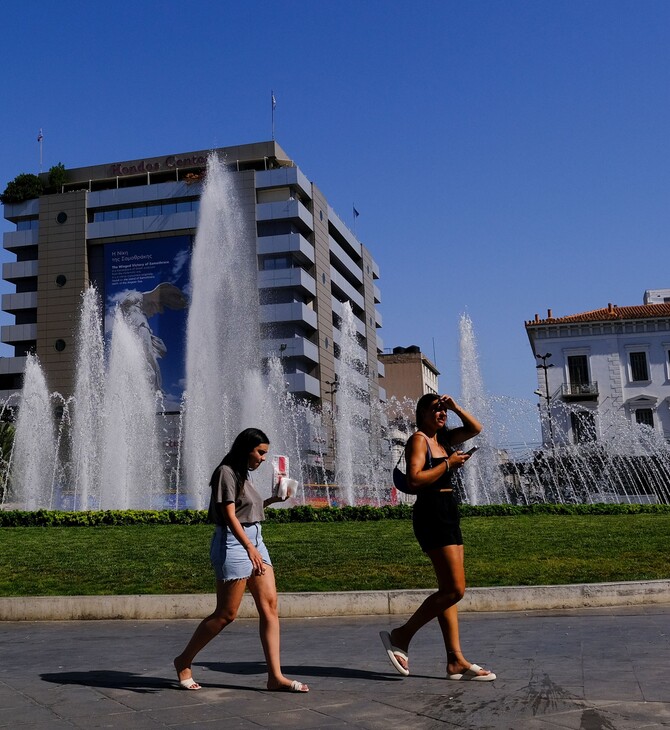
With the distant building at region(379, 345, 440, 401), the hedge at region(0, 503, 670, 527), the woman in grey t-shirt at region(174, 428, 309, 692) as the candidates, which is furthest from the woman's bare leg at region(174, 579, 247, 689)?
the distant building at region(379, 345, 440, 401)

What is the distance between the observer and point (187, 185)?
2746 inches

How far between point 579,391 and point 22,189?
47408 mm

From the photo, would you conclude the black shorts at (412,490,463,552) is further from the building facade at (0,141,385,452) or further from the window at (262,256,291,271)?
the window at (262,256,291,271)

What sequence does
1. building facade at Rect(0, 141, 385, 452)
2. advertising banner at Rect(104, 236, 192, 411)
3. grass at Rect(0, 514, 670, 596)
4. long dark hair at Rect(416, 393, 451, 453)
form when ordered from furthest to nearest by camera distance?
building facade at Rect(0, 141, 385, 452) → advertising banner at Rect(104, 236, 192, 411) → grass at Rect(0, 514, 670, 596) → long dark hair at Rect(416, 393, 451, 453)

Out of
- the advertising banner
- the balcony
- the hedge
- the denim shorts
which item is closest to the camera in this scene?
the denim shorts

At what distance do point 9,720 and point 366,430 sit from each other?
203ft

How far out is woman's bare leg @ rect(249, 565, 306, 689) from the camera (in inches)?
214

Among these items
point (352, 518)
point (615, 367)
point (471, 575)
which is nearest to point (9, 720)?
point (471, 575)

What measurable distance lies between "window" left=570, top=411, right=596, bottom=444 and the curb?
1753 inches

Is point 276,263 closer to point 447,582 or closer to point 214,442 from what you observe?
point 214,442

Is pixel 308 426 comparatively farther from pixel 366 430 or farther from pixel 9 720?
pixel 9 720

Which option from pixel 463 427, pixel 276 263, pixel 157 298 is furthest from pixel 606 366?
pixel 463 427

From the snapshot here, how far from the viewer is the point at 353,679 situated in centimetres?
581

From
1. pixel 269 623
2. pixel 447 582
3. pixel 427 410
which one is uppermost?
pixel 427 410
